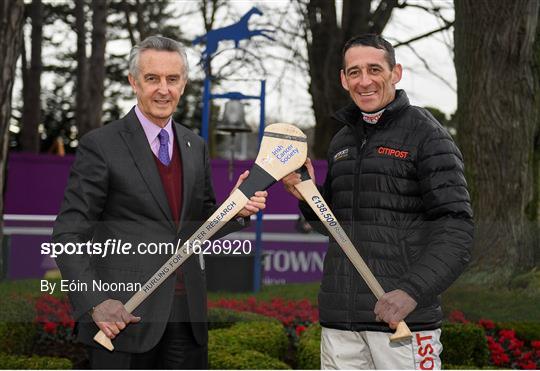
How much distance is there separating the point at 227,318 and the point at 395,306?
13.3 feet

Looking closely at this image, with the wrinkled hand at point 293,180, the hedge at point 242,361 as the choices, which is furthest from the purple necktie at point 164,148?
the hedge at point 242,361

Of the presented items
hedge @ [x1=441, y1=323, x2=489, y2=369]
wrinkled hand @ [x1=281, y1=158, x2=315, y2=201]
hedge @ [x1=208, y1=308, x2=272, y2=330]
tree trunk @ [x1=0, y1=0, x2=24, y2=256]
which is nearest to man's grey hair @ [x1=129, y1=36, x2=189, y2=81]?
wrinkled hand @ [x1=281, y1=158, x2=315, y2=201]

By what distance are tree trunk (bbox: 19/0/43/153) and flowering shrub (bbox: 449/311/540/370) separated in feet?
39.1

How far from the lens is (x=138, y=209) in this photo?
2.61m

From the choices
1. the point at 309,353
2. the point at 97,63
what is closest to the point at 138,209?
the point at 309,353

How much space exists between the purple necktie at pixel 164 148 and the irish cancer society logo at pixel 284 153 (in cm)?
51

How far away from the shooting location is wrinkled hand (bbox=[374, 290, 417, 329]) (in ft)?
8.10

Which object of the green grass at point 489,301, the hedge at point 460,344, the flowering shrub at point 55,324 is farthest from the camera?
the flowering shrub at point 55,324

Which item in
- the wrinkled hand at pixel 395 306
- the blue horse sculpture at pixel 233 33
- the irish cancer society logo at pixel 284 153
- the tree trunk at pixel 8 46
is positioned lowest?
the wrinkled hand at pixel 395 306

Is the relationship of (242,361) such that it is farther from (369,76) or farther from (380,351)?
(369,76)

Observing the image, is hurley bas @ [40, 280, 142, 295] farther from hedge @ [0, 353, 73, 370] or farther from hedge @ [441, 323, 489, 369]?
hedge @ [441, 323, 489, 369]

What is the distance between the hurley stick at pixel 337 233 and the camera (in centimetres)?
247

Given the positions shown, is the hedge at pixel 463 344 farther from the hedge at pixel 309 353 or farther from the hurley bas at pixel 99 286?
the hurley bas at pixel 99 286

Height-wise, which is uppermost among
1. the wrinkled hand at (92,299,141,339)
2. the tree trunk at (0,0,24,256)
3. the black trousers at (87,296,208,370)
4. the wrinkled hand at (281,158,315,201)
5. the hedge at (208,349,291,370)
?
the tree trunk at (0,0,24,256)
